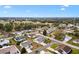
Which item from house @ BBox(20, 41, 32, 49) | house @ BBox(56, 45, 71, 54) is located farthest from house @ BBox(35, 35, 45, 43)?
house @ BBox(56, 45, 71, 54)

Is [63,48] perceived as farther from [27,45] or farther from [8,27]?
[8,27]

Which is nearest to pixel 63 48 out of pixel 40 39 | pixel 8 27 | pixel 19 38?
pixel 40 39

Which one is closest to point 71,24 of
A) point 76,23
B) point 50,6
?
point 76,23

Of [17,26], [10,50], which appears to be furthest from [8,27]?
[10,50]

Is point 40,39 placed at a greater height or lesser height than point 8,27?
lesser

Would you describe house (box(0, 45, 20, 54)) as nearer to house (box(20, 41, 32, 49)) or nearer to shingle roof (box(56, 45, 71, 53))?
house (box(20, 41, 32, 49))

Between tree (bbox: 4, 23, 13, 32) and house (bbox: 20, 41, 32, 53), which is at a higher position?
tree (bbox: 4, 23, 13, 32)

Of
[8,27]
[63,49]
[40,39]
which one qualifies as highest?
[8,27]

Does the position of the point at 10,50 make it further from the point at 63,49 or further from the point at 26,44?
the point at 63,49

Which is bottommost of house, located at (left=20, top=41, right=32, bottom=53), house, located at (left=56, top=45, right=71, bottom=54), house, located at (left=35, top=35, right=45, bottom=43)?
house, located at (left=56, top=45, right=71, bottom=54)

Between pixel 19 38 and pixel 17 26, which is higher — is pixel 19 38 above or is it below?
below

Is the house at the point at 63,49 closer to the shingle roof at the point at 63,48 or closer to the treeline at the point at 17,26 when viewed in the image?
the shingle roof at the point at 63,48
